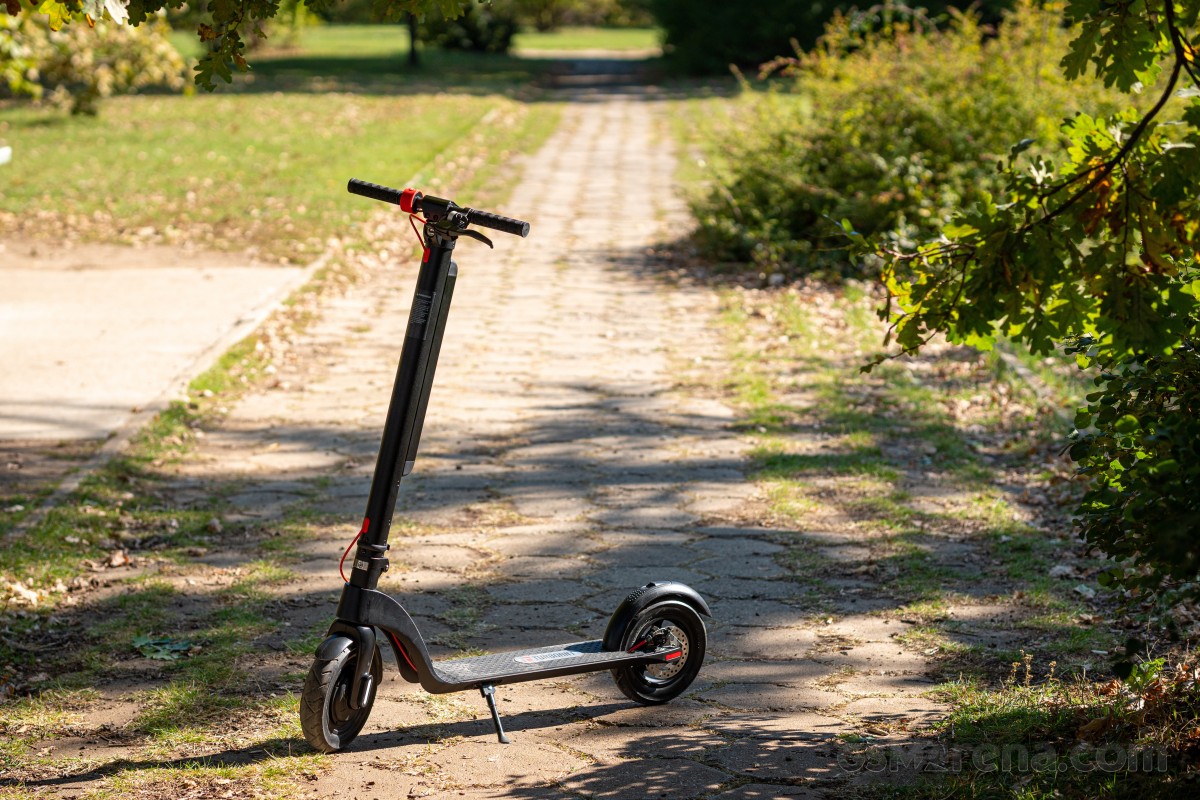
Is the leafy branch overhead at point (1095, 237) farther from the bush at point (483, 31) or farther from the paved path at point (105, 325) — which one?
the bush at point (483, 31)

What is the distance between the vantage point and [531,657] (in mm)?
3779

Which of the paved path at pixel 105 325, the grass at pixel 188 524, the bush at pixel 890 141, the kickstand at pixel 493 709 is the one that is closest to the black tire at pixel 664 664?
the kickstand at pixel 493 709

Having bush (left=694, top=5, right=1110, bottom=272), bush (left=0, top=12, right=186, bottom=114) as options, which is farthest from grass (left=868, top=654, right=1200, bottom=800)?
bush (left=0, top=12, right=186, bottom=114)

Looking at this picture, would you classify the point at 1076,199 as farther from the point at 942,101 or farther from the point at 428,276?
the point at 942,101

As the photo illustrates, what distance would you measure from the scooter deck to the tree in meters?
1.29

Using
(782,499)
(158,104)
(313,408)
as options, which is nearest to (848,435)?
(782,499)

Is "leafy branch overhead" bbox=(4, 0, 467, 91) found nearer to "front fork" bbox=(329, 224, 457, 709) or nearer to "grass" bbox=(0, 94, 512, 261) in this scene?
"front fork" bbox=(329, 224, 457, 709)

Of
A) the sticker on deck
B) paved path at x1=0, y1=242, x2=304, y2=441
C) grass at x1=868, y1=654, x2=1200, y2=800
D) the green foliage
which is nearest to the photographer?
the green foliage

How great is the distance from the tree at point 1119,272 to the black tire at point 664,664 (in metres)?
1.15

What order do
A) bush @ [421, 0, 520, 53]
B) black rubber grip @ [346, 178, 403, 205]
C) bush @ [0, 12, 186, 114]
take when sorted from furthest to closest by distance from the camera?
bush @ [421, 0, 520, 53] → bush @ [0, 12, 186, 114] → black rubber grip @ [346, 178, 403, 205]

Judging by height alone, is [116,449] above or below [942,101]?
below

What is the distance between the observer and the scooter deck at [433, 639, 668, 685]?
3643 millimetres

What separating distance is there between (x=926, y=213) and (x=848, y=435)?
3.29 m

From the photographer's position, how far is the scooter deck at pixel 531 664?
3.64 metres
